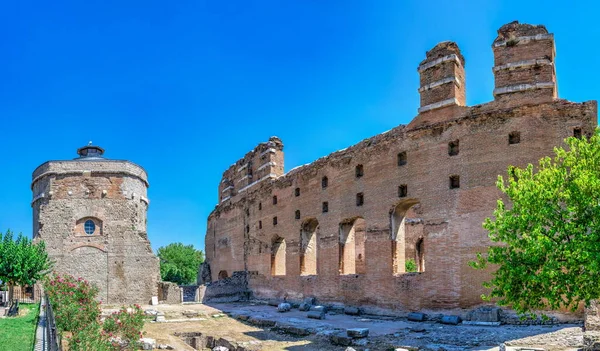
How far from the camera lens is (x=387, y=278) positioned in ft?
69.1

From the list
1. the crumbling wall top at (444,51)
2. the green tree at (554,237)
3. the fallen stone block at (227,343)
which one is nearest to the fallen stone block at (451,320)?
the green tree at (554,237)

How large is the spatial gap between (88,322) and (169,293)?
15289mm

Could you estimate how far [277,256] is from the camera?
30.0 meters

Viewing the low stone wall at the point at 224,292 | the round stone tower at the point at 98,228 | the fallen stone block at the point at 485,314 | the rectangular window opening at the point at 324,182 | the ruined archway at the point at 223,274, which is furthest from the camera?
the ruined archway at the point at 223,274

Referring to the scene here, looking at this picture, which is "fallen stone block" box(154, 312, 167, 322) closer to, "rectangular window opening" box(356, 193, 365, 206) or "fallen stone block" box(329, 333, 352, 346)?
"fallen stone block" box(329, 333, 352, 346)

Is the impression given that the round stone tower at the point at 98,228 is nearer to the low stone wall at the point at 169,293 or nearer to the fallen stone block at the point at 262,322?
the low stone wall at the point at 169,293

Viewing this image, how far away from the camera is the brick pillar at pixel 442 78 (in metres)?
20.2

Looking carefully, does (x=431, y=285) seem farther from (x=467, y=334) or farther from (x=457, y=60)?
(x=457, y=60)

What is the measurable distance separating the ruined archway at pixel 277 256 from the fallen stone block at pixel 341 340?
1459 cm

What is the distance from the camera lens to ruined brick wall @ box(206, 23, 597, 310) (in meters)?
18.1

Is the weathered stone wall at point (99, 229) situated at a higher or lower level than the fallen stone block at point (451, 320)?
higher

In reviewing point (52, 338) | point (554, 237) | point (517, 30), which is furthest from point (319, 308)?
point (52, 338)

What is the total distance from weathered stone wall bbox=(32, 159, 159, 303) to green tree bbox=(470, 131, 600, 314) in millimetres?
22771

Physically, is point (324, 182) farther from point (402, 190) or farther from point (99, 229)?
point (99, 229)
